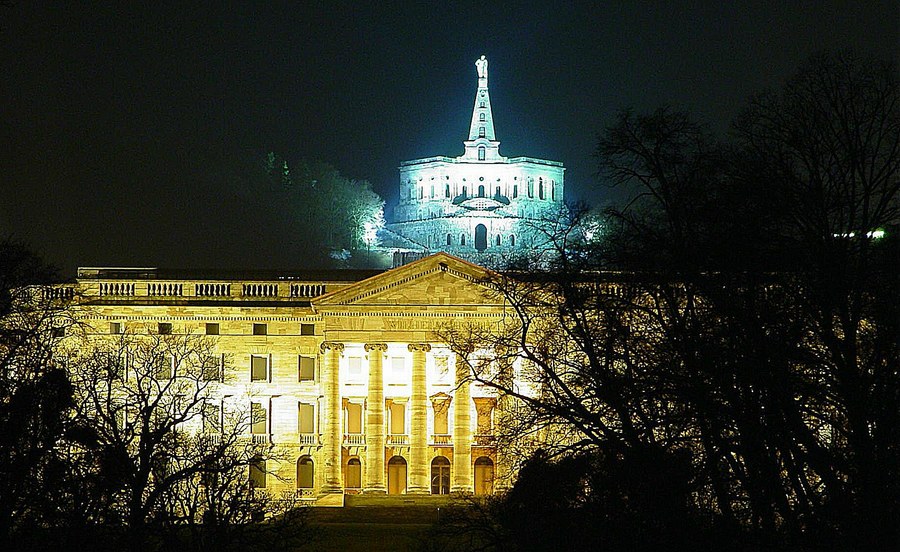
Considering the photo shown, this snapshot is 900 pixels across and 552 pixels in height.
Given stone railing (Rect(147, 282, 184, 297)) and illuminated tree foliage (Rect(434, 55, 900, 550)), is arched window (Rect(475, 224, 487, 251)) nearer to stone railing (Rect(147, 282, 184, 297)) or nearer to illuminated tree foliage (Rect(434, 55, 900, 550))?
stone railing (Rect(147, 282, 184, 297))

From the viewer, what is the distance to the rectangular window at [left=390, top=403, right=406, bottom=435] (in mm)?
96500

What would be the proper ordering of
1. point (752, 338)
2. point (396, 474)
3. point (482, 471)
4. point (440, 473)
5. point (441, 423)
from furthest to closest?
point (441, 423), point (396, 474), point (440, 473), point (482, 471), point (752, 338)

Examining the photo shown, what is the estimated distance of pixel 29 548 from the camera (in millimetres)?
47281

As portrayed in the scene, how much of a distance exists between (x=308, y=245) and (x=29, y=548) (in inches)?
4804

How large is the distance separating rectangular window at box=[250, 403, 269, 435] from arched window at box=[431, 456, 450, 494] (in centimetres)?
942

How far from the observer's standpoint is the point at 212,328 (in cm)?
9700

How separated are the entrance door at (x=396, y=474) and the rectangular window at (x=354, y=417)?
109 inches

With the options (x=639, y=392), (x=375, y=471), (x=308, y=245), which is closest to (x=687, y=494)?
(x=639, y=392)

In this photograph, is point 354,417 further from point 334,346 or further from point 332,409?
point 334,346

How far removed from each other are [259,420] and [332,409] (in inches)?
178

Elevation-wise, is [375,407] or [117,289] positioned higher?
A: [117,289]

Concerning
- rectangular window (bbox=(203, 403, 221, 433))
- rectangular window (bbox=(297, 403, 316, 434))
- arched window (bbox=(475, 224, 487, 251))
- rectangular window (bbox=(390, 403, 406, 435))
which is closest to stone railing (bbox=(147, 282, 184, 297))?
rectangular window (bbox=(203, 403, 221, 433))

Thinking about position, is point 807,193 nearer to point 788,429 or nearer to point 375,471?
point 788,429

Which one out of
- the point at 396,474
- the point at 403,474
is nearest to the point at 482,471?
the point at 403,474
